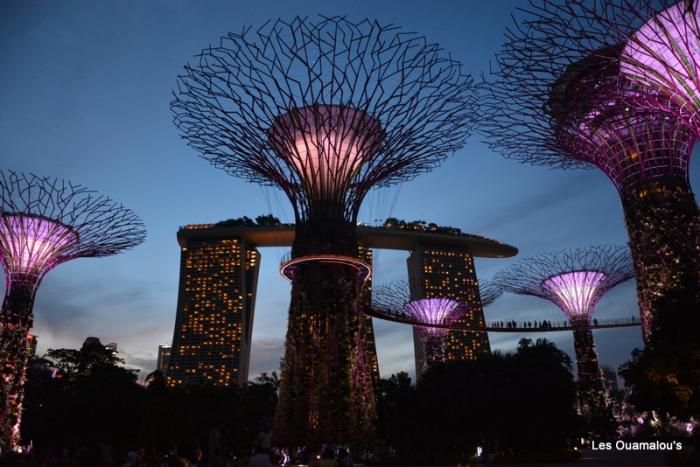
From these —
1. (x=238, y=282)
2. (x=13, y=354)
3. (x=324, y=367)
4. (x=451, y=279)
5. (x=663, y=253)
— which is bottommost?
(x=324, y=367)

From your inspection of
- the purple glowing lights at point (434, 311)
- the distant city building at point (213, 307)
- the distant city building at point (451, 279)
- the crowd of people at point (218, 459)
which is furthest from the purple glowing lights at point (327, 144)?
the distant city building at point (451, 279)

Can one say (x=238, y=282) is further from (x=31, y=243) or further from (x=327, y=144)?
(x=327, y=144)

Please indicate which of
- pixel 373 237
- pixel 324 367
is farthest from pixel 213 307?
pixel 324 367

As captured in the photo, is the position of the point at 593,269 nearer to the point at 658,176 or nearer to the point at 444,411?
the point at 444,411

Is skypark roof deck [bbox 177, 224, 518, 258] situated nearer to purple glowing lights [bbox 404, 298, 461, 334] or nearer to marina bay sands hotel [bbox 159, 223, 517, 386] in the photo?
marina bay sands hotel [bbox 159, 223, 517, 386]

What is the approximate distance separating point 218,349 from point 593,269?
7096cm

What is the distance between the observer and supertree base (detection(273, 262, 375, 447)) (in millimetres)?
16328

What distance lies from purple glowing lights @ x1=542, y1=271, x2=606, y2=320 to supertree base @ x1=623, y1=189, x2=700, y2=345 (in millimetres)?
16809

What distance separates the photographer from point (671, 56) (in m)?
13.8

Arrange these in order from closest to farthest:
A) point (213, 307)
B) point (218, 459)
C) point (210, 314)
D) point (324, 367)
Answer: point (218, 459), point (324, 367), point (210, 314), point (213, 307)

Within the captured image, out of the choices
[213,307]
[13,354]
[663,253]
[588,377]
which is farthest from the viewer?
[213,307]

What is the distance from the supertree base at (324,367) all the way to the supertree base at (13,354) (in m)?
11.0

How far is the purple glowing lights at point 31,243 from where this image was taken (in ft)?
76.6

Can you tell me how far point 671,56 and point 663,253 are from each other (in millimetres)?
6742
